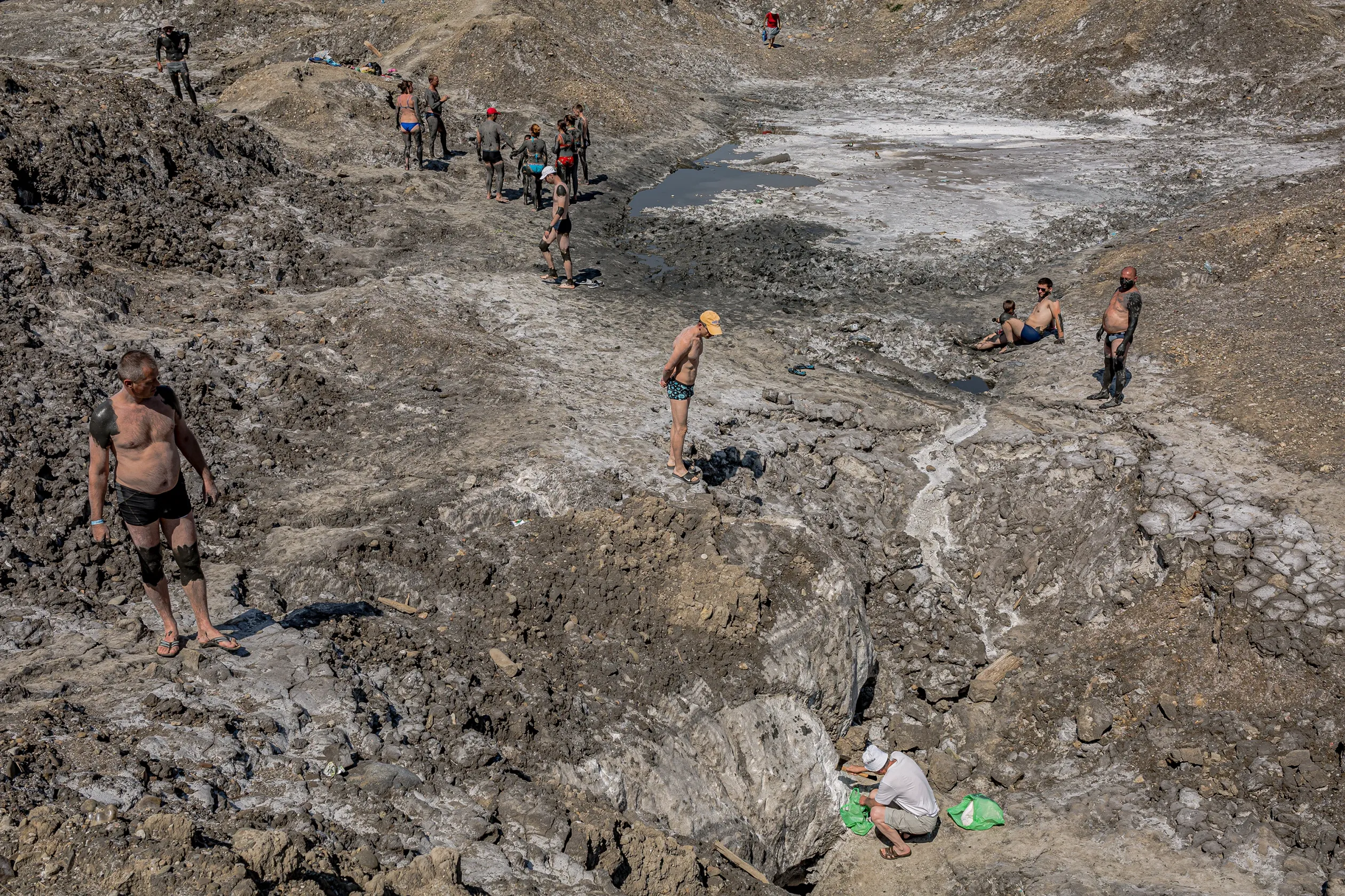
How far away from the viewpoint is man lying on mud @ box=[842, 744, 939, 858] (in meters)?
7.21

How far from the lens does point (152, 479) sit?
552 centimetres

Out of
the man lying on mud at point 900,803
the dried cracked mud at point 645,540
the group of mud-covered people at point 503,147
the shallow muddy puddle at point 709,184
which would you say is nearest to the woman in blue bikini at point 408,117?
the group of mud-covered people at point 503,147

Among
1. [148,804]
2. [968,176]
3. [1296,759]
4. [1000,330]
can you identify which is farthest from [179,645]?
[968,176]

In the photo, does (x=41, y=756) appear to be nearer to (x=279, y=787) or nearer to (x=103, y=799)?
(x=103, y=799)

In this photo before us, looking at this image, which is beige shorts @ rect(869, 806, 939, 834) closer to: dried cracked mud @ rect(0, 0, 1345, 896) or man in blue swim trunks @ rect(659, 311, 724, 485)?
dried cracked mud @ rect(0, 0, 1345, 896)

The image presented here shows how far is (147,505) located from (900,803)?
241 inches

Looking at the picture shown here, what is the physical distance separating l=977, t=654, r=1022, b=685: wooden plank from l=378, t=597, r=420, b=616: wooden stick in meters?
5.56

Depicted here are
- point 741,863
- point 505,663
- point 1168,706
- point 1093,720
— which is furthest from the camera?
point 1093,720

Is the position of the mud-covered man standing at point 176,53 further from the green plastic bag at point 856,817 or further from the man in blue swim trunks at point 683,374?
the green plastic bag at point 856,817

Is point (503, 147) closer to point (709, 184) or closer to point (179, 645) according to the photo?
point (709, 184)

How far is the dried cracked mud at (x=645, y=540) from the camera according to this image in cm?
549

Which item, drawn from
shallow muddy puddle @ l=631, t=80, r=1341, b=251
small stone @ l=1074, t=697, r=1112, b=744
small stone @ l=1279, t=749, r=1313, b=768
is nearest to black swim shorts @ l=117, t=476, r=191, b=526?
small stone @ l=1074, t=697, r=1112, b=744

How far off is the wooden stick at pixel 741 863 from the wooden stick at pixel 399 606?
298 centimetres

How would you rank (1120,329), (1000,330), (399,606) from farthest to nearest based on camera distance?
(1000,330) → (1120,329) → (399,606)
